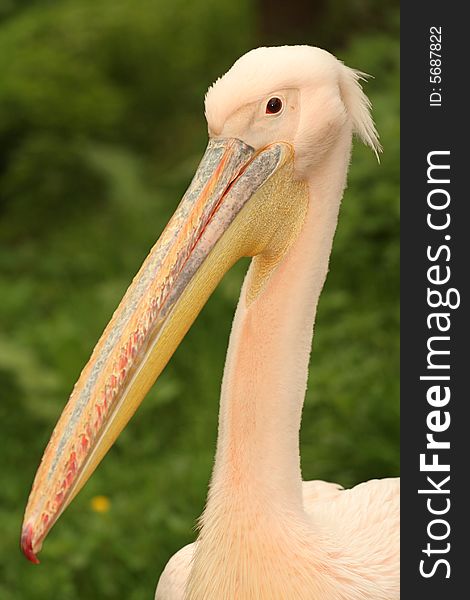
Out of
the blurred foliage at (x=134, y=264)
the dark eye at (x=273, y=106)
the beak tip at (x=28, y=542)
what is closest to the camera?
the beak tip at (x=28, y=542)

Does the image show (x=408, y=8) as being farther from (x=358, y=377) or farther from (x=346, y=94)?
(x=358, y=377)

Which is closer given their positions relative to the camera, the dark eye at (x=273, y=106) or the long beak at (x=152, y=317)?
the long beak at (x=152, y=317)

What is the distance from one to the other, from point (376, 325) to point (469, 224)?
194 cm

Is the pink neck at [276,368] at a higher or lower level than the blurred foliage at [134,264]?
lower

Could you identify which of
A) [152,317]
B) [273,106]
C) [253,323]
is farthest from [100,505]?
[273,106]

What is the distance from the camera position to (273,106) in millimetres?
2342

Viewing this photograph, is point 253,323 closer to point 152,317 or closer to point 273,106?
point 152,317

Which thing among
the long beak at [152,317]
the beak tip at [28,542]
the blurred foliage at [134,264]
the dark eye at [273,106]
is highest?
the blurred foliage at [134,264]

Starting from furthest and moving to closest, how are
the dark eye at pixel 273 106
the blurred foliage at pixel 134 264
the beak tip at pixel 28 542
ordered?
the blurred foliage at pixel 134 264 < the dark eye at pixel 273 106 < the beak tip at pixel 28 542

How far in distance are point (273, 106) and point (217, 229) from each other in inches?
11.6

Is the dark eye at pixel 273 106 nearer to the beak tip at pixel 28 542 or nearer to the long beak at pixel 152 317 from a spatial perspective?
the long beak at pixel 152 317

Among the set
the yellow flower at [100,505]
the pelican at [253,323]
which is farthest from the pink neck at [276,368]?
the yellow flower at [100,505]

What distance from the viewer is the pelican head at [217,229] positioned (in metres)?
2.23

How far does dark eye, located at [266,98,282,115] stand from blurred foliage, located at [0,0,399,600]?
2.00 metres
